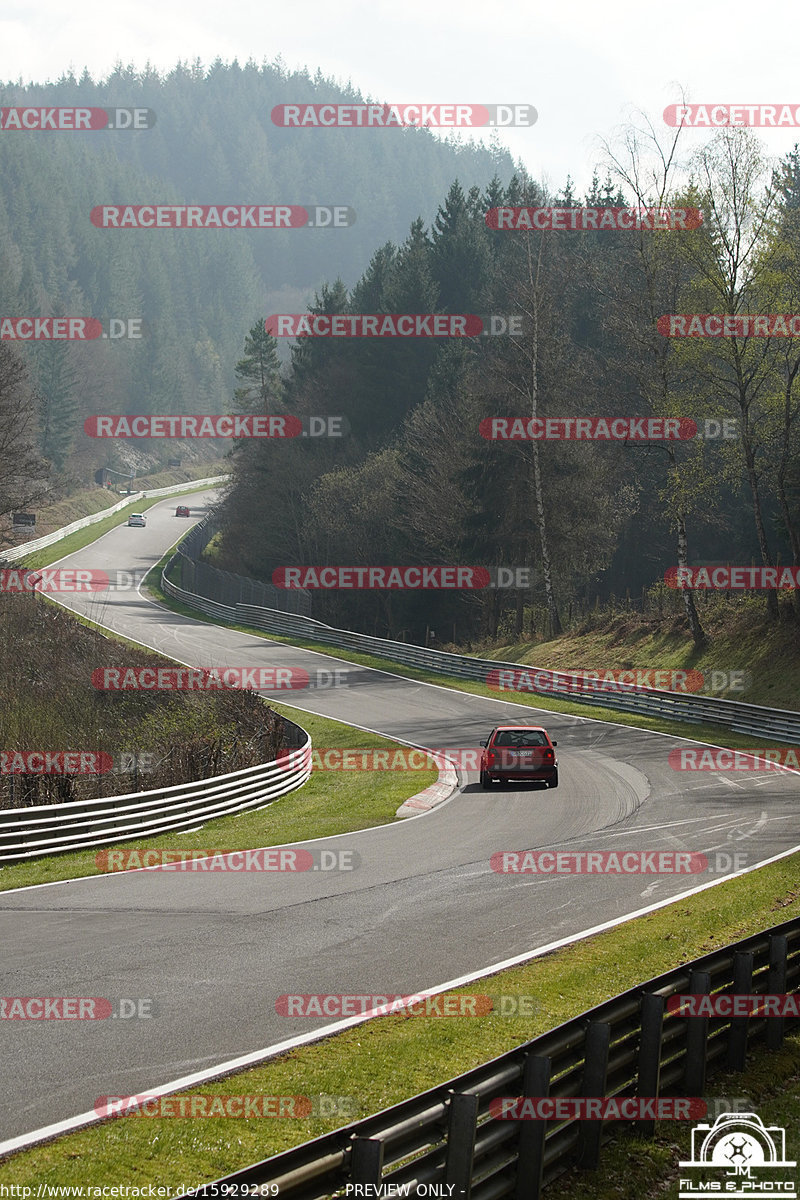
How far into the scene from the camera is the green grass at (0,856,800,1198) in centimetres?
669

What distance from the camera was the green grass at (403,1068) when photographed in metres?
6.69

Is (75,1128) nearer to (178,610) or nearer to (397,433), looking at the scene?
(178,610)

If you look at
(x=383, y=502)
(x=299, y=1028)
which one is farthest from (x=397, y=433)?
(x=299, y=1028)

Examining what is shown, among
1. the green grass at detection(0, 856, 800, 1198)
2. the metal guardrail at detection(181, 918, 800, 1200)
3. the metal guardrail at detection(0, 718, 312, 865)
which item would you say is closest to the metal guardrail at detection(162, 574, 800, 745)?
the metal guardrail at detection(0, 718, 312, 865)

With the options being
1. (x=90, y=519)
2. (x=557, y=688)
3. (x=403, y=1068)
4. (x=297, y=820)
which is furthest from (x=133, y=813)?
(x=90, y=519)

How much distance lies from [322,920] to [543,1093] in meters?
6.33

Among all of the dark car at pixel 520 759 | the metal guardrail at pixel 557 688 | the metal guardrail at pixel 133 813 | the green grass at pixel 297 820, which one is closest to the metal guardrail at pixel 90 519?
the metal guardrail at pixel 557 688

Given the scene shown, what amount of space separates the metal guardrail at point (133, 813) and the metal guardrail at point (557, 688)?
1416cm

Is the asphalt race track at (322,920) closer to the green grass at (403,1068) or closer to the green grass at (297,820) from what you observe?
the green grass at (403,1068)

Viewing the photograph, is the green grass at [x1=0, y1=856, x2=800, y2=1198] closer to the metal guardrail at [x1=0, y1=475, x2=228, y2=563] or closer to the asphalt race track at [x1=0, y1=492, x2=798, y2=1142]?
the asphalt race track at [x1=0, y1=492, x2=798, y2=1142]

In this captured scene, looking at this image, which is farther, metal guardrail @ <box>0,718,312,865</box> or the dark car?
the dark car

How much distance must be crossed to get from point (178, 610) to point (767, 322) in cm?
3720

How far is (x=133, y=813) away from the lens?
19016mm

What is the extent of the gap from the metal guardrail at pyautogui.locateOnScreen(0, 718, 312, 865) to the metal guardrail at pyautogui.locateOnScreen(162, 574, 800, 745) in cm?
1416
